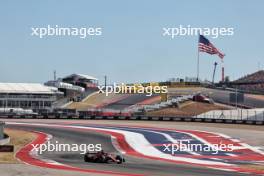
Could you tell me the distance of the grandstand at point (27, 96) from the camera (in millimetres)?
102525

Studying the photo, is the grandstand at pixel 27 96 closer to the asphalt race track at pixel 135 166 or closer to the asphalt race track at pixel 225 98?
the asphalt race track at pixel 225 98

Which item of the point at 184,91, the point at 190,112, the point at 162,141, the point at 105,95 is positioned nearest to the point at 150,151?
the point at 162,141

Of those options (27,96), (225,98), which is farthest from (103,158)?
(27,96)

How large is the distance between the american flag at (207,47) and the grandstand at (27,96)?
3455 cm

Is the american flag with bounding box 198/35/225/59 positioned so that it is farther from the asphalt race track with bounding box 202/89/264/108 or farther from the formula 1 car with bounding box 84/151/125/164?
the formula 1 car with bounding box 84/151/125/164

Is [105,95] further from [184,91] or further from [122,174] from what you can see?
[122,174]

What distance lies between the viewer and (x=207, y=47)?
76250mm

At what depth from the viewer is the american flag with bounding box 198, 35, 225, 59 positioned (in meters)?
75.3

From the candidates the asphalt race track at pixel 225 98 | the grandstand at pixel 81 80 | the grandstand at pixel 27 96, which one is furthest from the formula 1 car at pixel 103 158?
the grandstand at pixel 81 80

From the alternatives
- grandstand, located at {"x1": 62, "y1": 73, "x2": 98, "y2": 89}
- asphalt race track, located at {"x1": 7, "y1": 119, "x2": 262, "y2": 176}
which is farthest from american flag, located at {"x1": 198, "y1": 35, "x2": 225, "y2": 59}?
grandstand, located at {"x1": 62, "y1": 73, "x2": 98, "y2": 89}

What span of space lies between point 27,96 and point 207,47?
→ 42.7 m

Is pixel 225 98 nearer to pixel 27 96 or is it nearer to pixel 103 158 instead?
pixel 27 96

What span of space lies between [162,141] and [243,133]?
1195 cm

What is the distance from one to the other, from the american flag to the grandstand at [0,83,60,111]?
34551 millimetres
